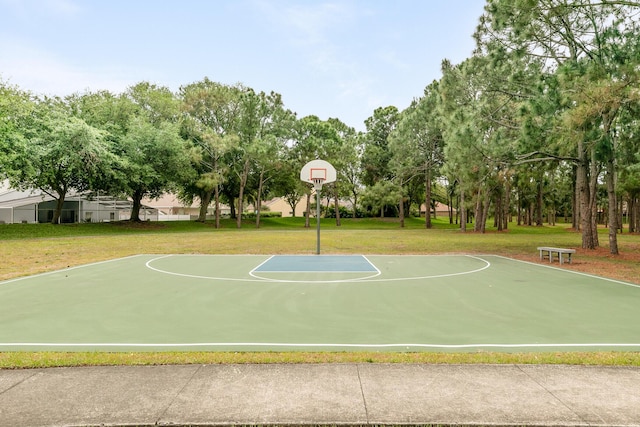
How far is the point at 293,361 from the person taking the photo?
167 inches

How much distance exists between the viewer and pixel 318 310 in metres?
6.71

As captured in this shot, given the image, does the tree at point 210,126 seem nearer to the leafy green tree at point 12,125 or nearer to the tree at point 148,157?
the tree at point 148,157

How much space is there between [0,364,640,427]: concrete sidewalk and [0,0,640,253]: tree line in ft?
28.0

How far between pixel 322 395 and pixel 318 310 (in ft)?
11.0

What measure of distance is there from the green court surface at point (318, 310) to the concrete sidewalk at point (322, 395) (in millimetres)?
975

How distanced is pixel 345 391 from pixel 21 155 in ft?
90.1

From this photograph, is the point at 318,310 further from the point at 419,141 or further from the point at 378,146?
the point at 378,146

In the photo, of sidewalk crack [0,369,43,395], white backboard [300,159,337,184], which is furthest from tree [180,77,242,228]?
sidewalk crack [0,369,43,395]

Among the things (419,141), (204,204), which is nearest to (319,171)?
(419,141)

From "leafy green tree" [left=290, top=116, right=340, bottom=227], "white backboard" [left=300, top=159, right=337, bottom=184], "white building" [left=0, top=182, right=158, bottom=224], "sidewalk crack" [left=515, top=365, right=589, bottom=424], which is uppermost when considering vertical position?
"leafy green tree" [left=290, top=116, right=340, bottom=227]

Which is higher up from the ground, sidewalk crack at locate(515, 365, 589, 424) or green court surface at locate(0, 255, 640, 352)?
sidewalk crack at locate(515, 365, 589, 424)

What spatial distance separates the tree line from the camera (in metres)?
12.3

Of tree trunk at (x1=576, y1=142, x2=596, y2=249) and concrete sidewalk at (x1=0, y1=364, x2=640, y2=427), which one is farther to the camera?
tree trunk at (x1=576, y1=142, x2=596, y2=249)

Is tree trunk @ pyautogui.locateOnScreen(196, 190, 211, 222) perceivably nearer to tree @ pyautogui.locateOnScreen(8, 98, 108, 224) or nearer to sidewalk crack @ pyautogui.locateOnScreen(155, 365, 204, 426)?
tree @ pyautogui.locateOnScreen(8, 98, 108, 224)
